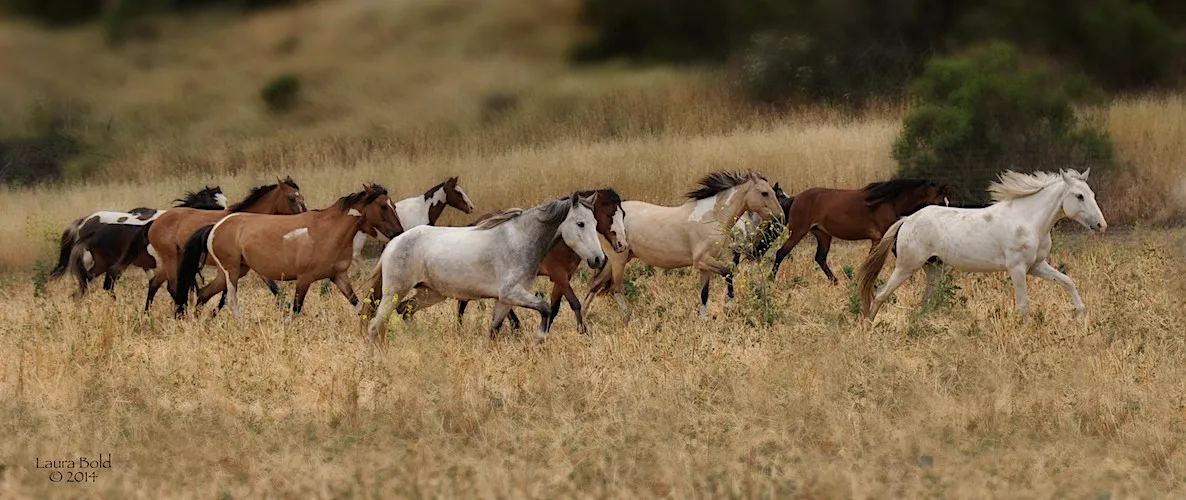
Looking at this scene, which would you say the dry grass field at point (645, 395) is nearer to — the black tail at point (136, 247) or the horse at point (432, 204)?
the black tail at point (136, 247)

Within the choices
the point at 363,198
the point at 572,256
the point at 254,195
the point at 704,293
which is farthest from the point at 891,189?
the point at 254,195

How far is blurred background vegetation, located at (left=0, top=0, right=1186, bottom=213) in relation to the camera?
19672 millimetres

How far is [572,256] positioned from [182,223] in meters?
4.41

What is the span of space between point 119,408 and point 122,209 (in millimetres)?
15079

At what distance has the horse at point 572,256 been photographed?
10.6m

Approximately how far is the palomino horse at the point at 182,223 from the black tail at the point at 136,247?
11 centimetres

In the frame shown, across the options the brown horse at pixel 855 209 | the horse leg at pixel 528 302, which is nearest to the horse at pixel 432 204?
the brown horse at pixel 855 209

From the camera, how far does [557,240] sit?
10.5 metres

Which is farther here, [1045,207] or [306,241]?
[306,241]

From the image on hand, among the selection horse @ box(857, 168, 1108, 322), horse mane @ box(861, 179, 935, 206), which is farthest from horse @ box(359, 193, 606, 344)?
horse mane @ box(861, 179, 935, 206)

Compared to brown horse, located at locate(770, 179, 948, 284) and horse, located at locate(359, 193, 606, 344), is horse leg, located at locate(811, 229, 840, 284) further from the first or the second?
horse, located at locate(359, 193, 606, 344)

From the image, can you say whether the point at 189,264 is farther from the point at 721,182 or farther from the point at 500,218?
the point at 721,182

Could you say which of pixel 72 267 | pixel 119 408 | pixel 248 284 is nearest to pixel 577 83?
pixel 248 284

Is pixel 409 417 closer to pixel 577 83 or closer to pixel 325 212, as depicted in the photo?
pixel 325 212
